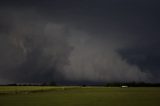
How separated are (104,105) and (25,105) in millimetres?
12536

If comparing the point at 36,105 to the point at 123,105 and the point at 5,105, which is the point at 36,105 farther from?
the point at 123,105

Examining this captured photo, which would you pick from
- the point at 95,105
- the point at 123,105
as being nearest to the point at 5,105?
the point at 95,105

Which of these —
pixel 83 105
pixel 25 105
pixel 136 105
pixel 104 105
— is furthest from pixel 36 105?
pixel 136 105

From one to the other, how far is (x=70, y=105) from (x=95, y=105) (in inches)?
163

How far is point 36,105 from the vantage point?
176 ft

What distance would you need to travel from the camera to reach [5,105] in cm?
5494

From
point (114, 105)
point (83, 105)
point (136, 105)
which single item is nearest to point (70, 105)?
point (83, 105)

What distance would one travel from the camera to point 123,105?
53000mm

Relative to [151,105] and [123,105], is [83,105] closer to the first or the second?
[123,105]

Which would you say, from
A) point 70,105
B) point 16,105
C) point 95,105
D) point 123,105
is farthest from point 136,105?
point 16,105

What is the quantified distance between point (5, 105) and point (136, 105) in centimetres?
2074

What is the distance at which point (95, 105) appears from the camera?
53.3 metres

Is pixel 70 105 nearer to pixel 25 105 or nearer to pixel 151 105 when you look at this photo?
pixel 25 105

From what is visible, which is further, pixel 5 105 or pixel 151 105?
pixel 5 105
